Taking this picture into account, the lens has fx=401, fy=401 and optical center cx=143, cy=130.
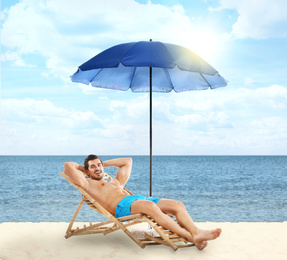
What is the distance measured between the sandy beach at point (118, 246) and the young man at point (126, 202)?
0.22 meters

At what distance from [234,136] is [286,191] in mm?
10056

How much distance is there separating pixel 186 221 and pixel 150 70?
6.25 feet

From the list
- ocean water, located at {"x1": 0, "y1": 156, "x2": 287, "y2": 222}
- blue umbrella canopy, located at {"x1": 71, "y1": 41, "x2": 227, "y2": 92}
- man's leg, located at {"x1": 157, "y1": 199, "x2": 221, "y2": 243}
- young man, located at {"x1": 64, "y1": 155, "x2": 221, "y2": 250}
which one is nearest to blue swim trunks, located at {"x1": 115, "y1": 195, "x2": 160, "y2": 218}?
young man, located at {"x1": 64, "y1": 155, "x2": 221, "y2": 250}

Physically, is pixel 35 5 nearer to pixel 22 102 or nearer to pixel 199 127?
pixel 22 102

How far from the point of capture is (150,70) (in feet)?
15.9

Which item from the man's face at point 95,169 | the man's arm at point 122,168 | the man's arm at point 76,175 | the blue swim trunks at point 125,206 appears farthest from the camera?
the man's arm at point 122,168

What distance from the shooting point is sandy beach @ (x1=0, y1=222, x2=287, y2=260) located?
3.76m

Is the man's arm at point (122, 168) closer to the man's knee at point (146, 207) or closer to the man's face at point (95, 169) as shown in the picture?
the man's face at point (95, 169)

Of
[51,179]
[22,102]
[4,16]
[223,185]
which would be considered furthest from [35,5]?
[223,185]

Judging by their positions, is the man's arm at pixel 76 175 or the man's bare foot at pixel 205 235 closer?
the man's bare foot at pixel 205 235

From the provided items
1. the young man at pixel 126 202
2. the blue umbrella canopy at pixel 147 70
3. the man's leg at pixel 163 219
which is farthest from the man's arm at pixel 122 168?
the blue umbrella canopy at pixel 147 70

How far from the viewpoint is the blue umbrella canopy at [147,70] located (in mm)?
3990

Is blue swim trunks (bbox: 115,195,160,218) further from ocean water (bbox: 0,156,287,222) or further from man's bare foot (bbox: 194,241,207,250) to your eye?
ocean water (bbox: 0,156,287,222)

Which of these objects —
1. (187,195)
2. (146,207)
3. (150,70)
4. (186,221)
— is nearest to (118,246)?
(146,207)
